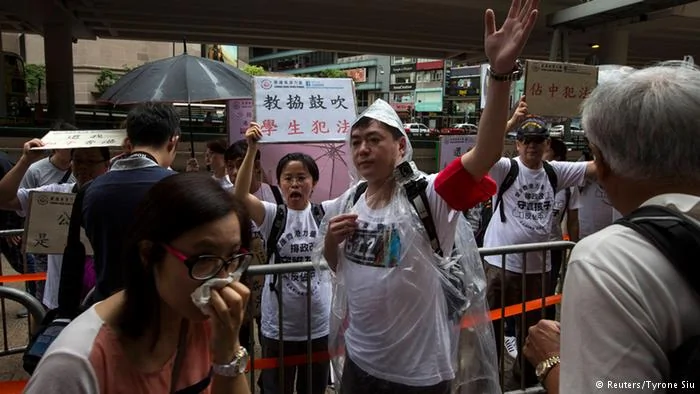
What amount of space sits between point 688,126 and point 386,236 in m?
1.19

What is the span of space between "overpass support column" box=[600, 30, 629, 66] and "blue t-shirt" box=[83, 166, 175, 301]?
19245 millimetres

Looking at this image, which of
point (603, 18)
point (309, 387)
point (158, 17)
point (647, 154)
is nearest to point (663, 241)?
point (647, 154)

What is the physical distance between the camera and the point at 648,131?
1.09 m

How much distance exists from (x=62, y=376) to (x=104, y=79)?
37.1 m

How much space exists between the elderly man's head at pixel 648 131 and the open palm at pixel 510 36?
58 centimetres

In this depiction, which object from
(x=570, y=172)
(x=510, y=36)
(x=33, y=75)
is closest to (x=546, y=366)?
(x=510, y=36)

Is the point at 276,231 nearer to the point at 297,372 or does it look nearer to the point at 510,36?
the point at 297,372

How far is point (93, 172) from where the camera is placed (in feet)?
9.81

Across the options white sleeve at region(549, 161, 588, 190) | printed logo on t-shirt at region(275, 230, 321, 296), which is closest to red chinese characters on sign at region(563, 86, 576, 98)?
white sleeve at region(549, 161, 588, 190)

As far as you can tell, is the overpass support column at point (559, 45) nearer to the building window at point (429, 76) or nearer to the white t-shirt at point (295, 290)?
the white t-shirt at point (295, 290)

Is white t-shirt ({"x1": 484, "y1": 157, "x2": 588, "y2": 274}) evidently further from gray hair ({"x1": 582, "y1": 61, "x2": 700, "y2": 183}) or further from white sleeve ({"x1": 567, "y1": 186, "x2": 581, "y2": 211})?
gray hair ({"x1": 582, "y1": 61, "x2": 700, "y2": 183})

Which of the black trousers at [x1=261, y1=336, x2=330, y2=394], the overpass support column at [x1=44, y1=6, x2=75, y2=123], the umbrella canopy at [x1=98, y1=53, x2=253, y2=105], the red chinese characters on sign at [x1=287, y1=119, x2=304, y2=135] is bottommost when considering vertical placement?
the black trousers at [x1=261, y1=336, x2=330, y2=394]

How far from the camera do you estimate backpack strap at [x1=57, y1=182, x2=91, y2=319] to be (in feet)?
7.29

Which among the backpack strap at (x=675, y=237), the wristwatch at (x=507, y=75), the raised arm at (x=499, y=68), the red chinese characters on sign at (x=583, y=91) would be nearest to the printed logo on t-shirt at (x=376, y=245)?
the raised arm at (x=499, y=68)
